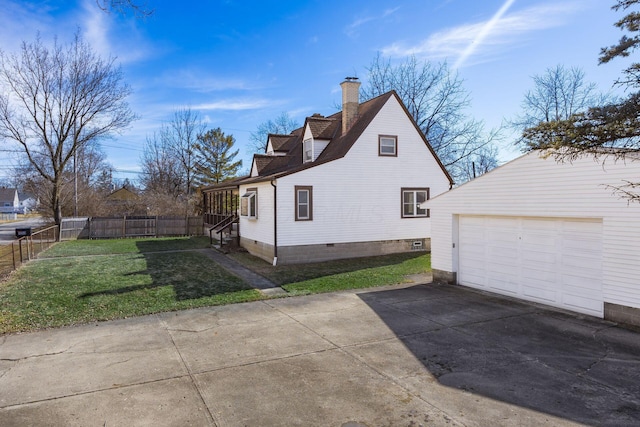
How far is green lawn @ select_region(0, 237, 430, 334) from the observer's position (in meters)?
8.94

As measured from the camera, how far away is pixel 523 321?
7.96 meters

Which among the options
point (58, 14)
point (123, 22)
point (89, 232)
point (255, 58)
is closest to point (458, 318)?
point (123, 22)

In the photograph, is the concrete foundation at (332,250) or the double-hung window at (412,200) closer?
the concrete foundation at (332,250)

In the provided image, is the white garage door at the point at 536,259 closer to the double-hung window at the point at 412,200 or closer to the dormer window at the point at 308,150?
the double-hung window at the point at 412,200

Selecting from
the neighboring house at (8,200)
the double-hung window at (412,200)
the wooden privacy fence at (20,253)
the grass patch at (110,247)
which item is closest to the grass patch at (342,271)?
the double-hung window at (412,200)

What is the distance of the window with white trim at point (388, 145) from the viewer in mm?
17359

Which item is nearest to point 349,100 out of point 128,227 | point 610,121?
point 610,121

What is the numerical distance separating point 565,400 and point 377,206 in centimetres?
1293

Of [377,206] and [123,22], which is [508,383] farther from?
[377,206]

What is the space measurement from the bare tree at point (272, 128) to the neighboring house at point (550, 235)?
36.6 meters

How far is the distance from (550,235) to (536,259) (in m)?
0.68

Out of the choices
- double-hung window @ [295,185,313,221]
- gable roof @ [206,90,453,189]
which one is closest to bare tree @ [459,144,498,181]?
gable roof @ [206,90,453,189]

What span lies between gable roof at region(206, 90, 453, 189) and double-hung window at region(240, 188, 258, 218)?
587mm

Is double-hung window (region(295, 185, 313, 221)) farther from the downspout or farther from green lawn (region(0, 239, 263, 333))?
green lawn (region(0, 239, 263, 333))
